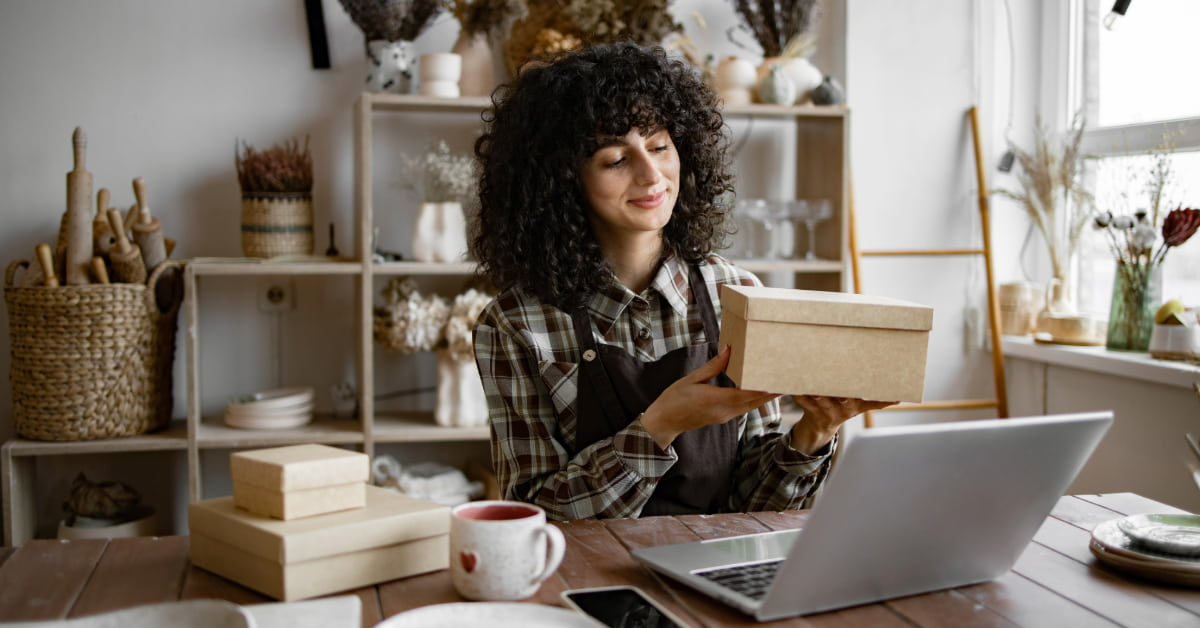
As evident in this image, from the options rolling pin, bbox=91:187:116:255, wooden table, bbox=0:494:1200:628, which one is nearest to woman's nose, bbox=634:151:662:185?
wooden table, bbox=0:494:1200:628

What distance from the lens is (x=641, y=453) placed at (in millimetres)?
1499

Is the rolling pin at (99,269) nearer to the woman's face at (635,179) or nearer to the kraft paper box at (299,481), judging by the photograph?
the woman's face at (635,179)

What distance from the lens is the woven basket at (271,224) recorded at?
2838 millimetres

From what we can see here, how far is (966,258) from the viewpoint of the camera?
339cm

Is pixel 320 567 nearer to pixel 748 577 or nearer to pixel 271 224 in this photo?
pixel 748 577

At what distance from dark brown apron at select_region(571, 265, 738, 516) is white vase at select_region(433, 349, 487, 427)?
131 cm

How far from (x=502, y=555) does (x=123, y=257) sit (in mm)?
2064

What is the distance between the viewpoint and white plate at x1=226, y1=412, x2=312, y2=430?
2861 millimetres

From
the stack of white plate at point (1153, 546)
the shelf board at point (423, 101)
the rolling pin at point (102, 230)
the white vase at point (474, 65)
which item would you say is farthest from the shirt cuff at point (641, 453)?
the rolling pin at point (102, 230)

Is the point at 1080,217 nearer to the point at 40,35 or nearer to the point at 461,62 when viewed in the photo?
the point at 461,62

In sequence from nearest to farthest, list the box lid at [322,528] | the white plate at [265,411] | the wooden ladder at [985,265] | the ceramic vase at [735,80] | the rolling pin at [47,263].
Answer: the box lid at [322,528], the rolling pin at [47,263], the white plate at [265,411], the ceramic vase at [735,80], the wooden ladder at [985,265]

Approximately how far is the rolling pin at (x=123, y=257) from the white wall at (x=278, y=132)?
0.34 meters

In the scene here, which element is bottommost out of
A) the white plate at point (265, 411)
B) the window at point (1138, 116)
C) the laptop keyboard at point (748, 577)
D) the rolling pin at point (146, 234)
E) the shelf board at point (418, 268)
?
the white plate at point (265, 411)

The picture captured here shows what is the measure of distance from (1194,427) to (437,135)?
7.41 ft
